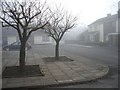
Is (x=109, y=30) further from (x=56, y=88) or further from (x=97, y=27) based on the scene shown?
(x=56, y=88)

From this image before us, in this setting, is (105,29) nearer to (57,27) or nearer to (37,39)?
(37,39)

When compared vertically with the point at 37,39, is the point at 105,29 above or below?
above

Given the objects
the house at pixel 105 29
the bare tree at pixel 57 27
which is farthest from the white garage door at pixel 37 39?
the bare tree at pixel 57 27

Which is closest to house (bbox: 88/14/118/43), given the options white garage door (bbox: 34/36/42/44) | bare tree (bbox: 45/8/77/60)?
white garage door (bbox: 34/36/42/44)

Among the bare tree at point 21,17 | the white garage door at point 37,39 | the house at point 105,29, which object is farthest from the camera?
the white garage door at point 37,39

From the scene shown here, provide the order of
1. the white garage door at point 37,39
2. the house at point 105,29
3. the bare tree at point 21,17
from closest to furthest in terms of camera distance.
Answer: the bare tree at point 21,17 < the house at point 105,29 < the white garage door at point 37,39

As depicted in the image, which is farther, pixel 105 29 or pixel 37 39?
pixel 37 39

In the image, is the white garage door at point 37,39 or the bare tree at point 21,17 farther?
the white garage door at point 37,39

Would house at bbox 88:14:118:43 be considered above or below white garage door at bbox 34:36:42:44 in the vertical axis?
above

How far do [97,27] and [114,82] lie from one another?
46.4 m

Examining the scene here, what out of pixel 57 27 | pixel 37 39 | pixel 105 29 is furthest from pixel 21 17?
pixel 37 39

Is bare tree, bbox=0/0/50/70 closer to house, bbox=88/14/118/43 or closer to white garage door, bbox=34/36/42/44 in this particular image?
house, bbox=88/14/118/43

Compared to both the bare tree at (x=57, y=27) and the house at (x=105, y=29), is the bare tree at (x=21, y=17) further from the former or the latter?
the house at (x=105, y=29)

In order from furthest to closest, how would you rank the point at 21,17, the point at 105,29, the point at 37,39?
the point at 37,39 → the point at 105,29 → the point at 21,17
